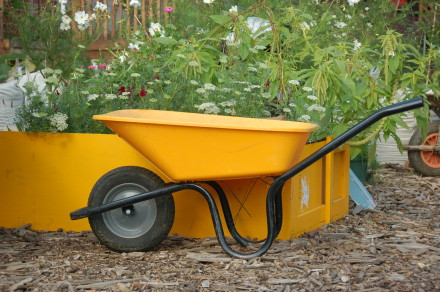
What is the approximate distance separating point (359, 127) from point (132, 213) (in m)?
0.97

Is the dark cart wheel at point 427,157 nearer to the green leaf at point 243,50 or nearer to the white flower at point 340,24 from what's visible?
the white flower at point 340,24

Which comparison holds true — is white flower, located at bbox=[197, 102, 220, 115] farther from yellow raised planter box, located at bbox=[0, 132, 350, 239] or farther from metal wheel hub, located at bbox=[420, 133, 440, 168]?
metal wheel hub, located at bbox=[420, 133, 440, 168]

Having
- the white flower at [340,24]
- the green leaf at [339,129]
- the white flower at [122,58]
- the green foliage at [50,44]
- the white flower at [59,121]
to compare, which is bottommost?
the green leaf at [339,129]

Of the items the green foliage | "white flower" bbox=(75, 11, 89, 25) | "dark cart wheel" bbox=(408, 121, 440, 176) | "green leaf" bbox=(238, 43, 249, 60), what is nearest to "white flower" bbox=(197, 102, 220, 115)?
"green leaf" bbox=(238, 43, 249, 60)

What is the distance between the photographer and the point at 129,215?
Result: 3055mm

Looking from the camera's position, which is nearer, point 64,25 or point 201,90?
point 201,90

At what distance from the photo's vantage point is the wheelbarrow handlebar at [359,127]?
104 inches

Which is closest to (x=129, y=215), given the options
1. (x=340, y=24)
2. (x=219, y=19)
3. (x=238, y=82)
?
(x=238, y=82)

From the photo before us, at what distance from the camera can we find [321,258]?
298cm

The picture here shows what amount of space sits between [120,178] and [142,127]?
13.0 inches

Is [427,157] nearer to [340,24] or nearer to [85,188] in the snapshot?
[340,24]

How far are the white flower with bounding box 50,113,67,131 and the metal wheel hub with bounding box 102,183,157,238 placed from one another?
503 mm

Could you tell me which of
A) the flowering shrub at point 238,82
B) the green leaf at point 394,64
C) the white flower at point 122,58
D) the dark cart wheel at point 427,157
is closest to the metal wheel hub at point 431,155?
the dark cart wheel at point 427,157

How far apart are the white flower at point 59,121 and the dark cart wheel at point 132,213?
1.48 feet
